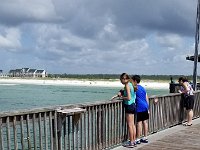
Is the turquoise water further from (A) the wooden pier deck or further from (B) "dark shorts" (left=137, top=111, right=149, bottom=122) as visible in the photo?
(B) "dark shorts" (left=137, top=111, right=149, bottom=122)

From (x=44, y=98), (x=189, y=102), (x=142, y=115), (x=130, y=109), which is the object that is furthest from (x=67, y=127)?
(x=44, y=98)

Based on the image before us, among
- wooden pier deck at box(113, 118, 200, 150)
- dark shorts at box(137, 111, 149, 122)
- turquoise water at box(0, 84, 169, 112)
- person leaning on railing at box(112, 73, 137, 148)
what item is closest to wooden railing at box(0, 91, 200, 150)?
person leaning on railing at box(112, 73, 137, 148)

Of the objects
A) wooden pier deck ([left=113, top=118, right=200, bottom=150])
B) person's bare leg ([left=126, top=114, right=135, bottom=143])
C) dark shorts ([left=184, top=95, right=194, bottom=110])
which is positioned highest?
dark shorts ([left=184, top=95, right=194, bottom=110])

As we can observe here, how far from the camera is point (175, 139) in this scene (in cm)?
888

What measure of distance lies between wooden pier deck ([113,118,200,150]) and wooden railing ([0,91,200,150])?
566 millimetres

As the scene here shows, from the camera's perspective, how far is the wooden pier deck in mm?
7970

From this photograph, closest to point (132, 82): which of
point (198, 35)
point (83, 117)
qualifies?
point (83, 117)

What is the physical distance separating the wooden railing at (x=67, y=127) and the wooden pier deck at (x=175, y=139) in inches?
22.3

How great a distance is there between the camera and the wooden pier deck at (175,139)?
7.97 metres

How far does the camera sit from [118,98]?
8.06m

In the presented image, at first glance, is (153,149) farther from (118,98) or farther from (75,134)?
(75,134)

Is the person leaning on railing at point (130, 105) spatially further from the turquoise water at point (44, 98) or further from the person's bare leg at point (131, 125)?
the turquoise water at point (44, 98)

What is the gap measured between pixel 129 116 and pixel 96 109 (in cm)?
87

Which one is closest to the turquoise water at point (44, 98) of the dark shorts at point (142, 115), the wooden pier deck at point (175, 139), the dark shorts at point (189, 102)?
the dark shorts at point (189, 102)
